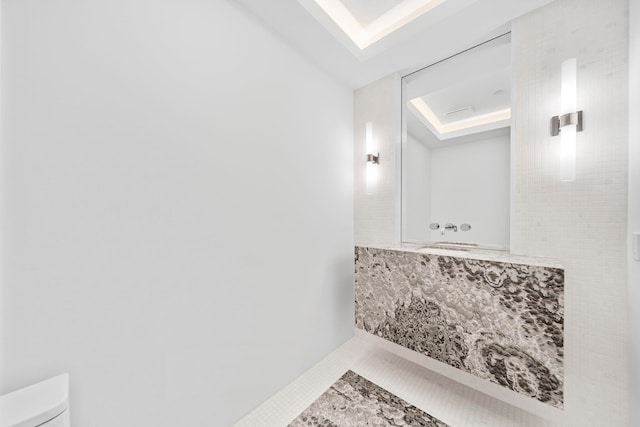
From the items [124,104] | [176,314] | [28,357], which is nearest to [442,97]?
[124,104]

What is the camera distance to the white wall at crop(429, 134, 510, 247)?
159 centimetres

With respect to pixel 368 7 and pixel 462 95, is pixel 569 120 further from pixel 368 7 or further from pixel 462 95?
pixel 368 7

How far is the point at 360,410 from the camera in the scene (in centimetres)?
144

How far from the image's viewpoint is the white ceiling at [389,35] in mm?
1399

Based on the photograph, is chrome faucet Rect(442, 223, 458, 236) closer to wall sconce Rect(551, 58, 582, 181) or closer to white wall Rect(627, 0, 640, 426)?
wall sconce Rect(551, 58, 582, 181)

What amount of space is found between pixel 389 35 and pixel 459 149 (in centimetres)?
102

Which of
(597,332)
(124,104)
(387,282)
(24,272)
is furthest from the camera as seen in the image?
(387,282)

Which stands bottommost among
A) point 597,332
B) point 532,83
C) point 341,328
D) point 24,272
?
point 341,328

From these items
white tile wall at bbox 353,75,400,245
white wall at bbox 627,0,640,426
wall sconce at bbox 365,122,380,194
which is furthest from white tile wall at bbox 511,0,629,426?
wall sconce at bbox 365,122,380,194

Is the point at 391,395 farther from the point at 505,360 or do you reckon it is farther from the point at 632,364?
the point at 632,364

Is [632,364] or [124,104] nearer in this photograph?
[124,104]

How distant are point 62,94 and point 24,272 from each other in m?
0.65

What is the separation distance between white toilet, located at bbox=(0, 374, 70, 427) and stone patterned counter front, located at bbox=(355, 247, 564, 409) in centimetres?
172

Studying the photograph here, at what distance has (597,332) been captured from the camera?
1.23 m
